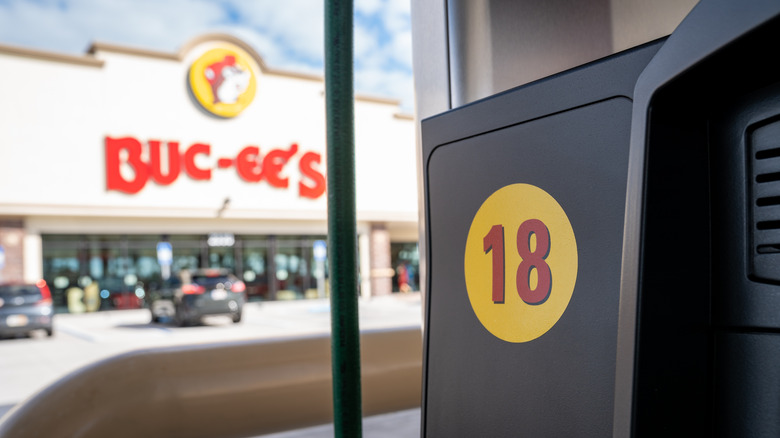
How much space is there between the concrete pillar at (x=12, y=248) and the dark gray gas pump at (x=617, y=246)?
53.2 ft

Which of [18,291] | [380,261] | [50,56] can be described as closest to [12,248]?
[18,291]

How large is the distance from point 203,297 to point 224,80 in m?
7.66

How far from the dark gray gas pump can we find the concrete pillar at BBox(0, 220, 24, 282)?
1621 cm

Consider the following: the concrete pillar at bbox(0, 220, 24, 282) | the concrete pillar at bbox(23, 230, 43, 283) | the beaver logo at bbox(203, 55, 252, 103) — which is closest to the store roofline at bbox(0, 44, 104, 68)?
the beaver logo at bbox(203, 55, 252, 103)

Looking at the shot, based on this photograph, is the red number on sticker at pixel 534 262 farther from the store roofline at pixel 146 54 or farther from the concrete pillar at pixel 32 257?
the concrete pillar at pixel 32 257

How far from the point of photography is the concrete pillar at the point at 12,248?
14.8m

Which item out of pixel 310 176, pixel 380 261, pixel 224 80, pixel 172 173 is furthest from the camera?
pixel 380 261

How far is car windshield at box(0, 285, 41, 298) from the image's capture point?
1130 cm

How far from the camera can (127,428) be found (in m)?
1.94

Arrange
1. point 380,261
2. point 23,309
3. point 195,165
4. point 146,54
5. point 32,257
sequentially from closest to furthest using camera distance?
1. point 23,309
2. point 32,257
3. point 146,54
4. point 195,165
5. point 380,261

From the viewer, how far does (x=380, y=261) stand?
20.3 m

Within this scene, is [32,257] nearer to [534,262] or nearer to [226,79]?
[226,79]

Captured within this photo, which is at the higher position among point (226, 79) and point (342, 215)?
point (226, 79)

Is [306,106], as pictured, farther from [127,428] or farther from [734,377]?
[734,377]
